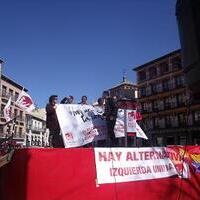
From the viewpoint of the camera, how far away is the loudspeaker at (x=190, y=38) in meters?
4.30

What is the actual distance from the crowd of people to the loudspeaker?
12.9 ft

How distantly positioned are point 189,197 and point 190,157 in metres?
0.89

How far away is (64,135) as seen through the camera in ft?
25.8

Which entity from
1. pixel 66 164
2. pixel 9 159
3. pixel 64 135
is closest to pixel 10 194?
pixel 9 159

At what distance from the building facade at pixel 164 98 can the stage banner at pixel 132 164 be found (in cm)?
6304

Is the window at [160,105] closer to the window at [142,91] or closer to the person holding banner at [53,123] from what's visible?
the window at [142,91]

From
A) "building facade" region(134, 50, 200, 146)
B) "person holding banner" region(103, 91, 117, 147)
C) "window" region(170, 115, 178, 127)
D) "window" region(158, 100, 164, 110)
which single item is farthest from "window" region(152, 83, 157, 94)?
"person holding banner" region(103, 91, 117, 147)

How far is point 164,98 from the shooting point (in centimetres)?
7875

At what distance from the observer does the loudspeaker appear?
14.1 feet

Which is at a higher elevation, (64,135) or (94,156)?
(64,135)

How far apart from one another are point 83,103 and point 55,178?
3907 millimetres

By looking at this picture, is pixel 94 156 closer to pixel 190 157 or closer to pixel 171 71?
pixel 190 157

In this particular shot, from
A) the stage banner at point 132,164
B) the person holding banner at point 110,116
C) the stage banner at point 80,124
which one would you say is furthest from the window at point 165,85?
the stage banner at point 132,164

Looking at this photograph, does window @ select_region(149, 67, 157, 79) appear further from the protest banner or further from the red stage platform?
the red stage platform
